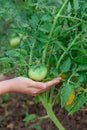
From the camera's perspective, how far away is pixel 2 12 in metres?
1.44

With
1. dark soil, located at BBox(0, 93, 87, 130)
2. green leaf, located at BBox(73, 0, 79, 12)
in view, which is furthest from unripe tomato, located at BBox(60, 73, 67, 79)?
dark soil, located at BBox(0, 93, 87, 130)

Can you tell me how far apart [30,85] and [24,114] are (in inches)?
42.4

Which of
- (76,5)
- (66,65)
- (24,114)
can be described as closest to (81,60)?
(66,65)

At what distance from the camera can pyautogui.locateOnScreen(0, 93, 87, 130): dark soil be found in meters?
2.10

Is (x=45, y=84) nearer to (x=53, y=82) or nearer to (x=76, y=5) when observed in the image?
(x=53, y=82)

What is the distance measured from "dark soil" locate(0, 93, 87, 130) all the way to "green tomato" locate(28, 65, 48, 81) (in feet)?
3.05

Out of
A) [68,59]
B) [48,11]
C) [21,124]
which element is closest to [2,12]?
[48,11]

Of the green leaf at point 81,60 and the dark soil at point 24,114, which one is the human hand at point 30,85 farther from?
the dark soil at point 24,114

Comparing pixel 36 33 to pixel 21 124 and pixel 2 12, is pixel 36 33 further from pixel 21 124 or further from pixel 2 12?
pixel 21 124

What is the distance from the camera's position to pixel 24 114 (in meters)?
2.26

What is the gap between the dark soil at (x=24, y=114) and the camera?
82.7 inches

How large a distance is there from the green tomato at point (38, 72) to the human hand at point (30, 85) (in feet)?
0.06

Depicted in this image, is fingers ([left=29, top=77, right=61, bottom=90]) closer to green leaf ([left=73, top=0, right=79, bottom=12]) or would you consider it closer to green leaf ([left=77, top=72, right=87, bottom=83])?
green leaf ([left=77, top=72, right=87, bottom=83])

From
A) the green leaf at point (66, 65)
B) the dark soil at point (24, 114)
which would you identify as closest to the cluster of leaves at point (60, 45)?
the green leaf at point (66, 65)
